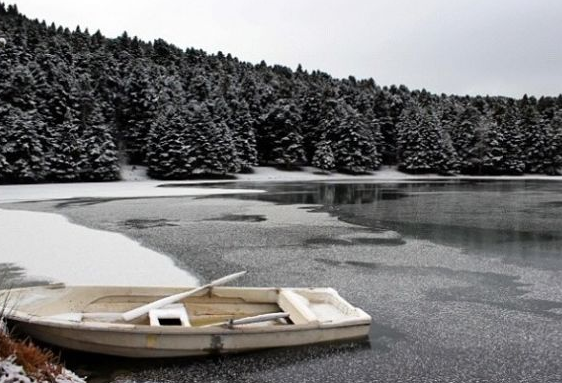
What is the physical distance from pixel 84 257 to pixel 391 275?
619 centimetres

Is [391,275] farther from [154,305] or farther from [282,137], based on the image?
[282,137]

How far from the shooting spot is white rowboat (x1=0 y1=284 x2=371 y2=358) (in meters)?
5.57

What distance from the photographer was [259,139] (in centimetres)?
5941

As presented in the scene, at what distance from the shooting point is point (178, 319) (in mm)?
6359

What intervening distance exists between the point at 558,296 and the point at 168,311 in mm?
6201

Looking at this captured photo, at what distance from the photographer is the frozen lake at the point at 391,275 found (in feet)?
18.4

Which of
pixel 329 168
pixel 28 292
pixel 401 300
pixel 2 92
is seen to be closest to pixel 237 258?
pixel 401 300

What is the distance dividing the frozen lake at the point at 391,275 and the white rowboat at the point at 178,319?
19 cm

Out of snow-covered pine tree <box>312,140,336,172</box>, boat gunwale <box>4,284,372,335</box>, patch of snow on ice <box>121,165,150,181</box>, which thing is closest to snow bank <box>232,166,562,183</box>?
snow-covered pine tree <box>312,140,336,172</box>

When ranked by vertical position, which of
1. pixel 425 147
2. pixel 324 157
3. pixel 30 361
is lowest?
pixel 30 361

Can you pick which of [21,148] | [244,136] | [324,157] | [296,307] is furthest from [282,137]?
[296,307]

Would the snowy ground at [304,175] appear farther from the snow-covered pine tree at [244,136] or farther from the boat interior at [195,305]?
the boat interior at [195,305]

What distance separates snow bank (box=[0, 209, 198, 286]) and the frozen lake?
56 cm

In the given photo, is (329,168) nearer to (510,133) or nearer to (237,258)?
(510,133)
